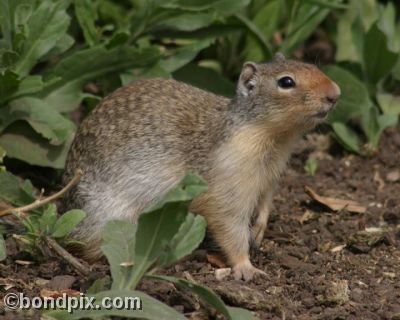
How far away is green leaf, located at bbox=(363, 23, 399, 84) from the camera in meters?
8.51

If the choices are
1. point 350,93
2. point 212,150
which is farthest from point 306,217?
point 350,93

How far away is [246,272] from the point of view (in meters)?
6.54

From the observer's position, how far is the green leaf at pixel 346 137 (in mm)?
8602

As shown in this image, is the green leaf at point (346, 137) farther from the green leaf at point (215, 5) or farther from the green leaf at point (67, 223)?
the green leaf at point (67, 223)

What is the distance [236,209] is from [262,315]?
1062mm

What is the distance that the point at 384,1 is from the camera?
10.2 m

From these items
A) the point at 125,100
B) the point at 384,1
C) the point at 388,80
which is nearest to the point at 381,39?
the point at 388,80

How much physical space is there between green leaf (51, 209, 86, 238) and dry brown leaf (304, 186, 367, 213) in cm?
221

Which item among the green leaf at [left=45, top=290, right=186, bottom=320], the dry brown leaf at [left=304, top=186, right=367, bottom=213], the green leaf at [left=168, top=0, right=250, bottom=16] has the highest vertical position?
the green leaf at [left=168, top=0, right=250, bottom=16]

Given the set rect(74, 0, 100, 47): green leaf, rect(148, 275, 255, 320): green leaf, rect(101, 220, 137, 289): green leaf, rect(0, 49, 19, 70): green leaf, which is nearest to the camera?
rect(148, 275, 255, 320): green leaf

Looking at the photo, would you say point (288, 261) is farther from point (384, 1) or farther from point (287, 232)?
point (384, 1)

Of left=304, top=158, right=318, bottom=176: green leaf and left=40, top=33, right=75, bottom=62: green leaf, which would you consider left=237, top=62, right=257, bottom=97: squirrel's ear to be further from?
left=304, top=158, right=318, bottom=176: green leaf

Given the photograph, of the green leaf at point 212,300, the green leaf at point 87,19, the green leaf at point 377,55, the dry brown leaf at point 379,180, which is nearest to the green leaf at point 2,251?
the green leaf at point 212,300

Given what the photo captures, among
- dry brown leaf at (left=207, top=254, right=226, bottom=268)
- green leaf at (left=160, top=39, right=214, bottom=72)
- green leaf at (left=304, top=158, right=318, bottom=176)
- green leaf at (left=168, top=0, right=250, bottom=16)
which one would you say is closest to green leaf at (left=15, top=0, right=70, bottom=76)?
green leaf at (left=168, top=0, right=250, bottom=16)
